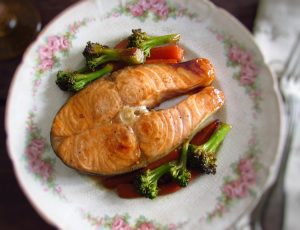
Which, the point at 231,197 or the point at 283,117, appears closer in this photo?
the point at 231,197

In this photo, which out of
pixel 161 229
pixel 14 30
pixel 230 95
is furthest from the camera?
pixel 14 30

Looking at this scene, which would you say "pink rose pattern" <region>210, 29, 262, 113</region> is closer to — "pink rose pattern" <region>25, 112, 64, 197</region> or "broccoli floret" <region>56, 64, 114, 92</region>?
"broccoli floret" <region>56, 64, 114, 92</region>

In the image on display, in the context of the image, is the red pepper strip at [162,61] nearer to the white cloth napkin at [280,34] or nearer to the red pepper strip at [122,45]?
the red pepper strip at [122,45]

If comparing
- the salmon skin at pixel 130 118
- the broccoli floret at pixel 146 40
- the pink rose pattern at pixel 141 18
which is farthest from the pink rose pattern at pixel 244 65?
the broccoli floret at pixel 146 40

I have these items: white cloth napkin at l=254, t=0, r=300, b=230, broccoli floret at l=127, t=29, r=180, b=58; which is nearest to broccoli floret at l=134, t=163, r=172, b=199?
broccoli floret at l=127, t=29, r=180, b=58

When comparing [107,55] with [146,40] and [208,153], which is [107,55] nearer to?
[146,40]

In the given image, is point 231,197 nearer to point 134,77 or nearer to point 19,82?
point 134,77

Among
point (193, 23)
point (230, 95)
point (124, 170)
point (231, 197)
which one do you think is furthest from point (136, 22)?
point (231, 197)
